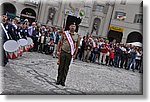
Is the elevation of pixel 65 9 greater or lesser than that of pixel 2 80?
greater

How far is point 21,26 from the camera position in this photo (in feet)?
14.1

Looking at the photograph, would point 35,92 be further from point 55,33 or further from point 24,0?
point 24,0

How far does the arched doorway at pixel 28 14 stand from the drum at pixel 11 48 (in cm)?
35

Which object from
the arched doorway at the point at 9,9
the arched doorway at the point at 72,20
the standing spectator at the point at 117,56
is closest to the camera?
the arched doorway at the point at 9,9

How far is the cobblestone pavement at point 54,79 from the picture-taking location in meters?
3.93

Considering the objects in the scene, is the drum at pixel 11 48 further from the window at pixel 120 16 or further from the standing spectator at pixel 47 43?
the window at pixel 120 16

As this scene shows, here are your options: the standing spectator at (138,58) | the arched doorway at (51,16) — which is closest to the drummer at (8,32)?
the arched doorway at (51,16)

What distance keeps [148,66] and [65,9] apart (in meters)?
1.43

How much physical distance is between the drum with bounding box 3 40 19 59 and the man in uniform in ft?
1.80

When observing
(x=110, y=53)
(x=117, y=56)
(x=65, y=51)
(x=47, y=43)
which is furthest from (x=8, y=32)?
(x=117, y=56)

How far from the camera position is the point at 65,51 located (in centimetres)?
411

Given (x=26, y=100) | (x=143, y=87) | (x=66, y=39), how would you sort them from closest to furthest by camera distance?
(x=26, y=100)
(x=66, y=39)
(x=143, y=87)

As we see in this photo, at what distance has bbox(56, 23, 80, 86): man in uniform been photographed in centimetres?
407

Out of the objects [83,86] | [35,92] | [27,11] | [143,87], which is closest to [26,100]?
[35,92]
